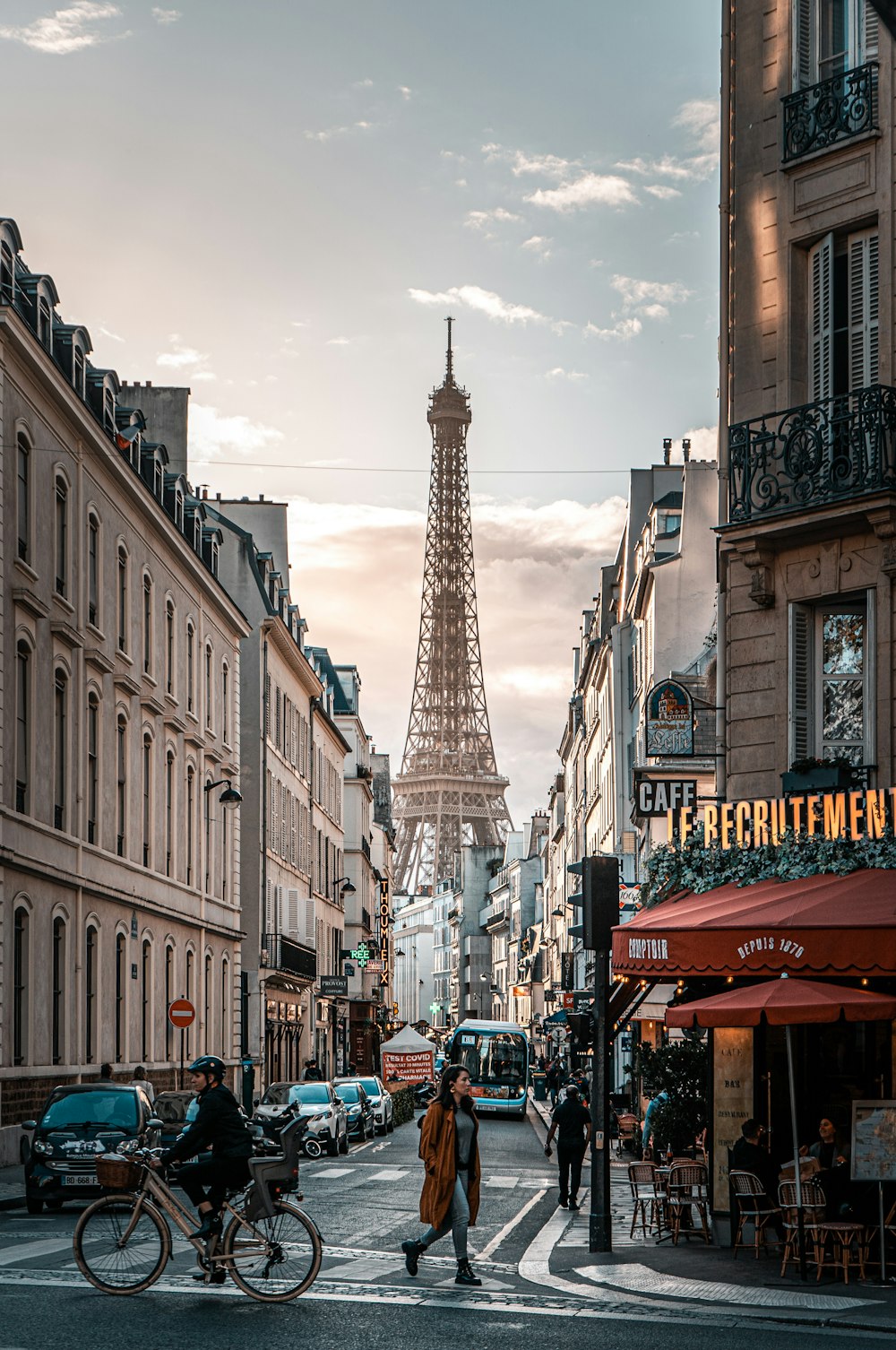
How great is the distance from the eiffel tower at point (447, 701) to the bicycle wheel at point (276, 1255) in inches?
5596

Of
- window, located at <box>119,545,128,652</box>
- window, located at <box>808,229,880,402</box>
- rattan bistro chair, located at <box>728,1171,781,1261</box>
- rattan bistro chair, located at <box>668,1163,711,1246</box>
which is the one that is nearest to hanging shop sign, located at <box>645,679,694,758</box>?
window, located at <box>808,229,880,402</box>

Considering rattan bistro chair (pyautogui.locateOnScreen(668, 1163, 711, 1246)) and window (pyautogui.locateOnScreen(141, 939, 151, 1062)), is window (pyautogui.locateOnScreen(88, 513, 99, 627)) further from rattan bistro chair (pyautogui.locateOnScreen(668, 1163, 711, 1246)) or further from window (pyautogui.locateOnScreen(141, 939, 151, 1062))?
rattan bistro chair (pyautogui.locateOnScreen(668, 1163, 711, 1246))

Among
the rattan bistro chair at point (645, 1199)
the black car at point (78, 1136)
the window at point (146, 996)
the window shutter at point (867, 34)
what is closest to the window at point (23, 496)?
the black car at point (78, 1136)

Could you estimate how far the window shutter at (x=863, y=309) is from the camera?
63.5ft

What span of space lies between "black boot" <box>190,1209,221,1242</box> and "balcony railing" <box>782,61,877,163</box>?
42.1 ft

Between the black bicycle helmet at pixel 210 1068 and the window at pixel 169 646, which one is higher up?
the window at pixel 169 646

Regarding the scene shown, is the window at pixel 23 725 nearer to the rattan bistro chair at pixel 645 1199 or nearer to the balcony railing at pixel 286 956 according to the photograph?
the rattan bistro chair at pixel 645 1199

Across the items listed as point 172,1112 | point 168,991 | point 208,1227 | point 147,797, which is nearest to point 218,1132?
point 208,1227

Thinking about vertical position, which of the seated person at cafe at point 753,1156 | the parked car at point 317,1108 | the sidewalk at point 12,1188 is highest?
the seated person at cafe at point 753,1156

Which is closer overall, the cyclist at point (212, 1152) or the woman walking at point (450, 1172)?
the cyclist at point (212, 1152)

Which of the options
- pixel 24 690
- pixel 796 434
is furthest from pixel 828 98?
pixel 24 690

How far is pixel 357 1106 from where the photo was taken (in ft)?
142

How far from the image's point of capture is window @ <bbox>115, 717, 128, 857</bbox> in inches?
1539

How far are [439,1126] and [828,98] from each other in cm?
1168
